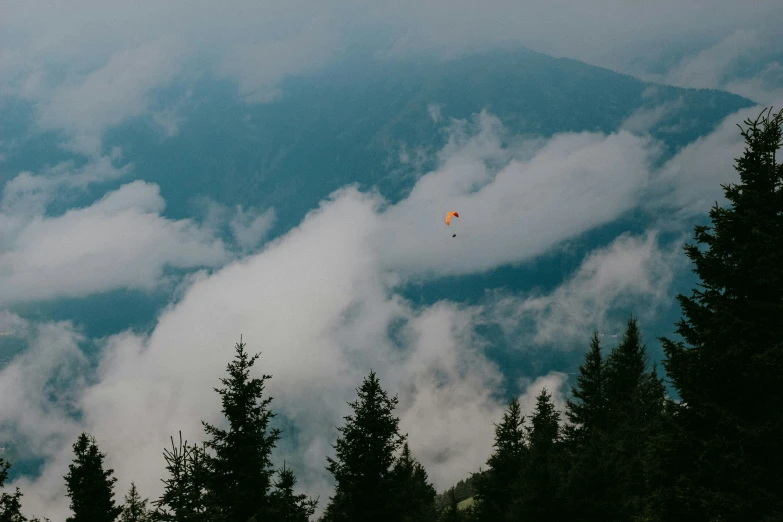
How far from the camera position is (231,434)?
66.1 feet

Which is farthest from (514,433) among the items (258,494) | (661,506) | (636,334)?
(661,506)

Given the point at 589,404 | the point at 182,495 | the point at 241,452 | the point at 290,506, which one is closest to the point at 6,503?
the point at 241,452

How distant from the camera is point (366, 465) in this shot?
900 inches

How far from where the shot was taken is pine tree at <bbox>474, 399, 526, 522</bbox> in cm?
3472

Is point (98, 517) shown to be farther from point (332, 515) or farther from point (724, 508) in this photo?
point (724, 508)

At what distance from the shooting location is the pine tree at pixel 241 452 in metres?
19.7

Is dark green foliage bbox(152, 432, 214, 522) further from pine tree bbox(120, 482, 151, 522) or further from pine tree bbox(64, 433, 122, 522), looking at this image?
pine tree bbox(120, 482, 151, 522)

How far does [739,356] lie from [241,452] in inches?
603

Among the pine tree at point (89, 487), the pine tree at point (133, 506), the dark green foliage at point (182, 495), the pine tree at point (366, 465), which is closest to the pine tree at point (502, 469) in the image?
the pine tree at point (366, 465)

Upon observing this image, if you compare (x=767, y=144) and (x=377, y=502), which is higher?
(x=767, y=144)

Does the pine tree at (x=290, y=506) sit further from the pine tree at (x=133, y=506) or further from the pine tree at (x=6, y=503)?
the pine tree at (x=133, y=506)

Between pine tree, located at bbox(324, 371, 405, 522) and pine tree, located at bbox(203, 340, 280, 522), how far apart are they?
342 centimetres

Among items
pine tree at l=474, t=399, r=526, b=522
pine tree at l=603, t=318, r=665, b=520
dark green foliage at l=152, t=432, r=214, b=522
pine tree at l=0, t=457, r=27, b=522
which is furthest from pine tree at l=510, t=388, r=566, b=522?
pine tree at l=0, t=457, r=27, b=522

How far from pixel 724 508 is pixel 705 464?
0.93 metres
